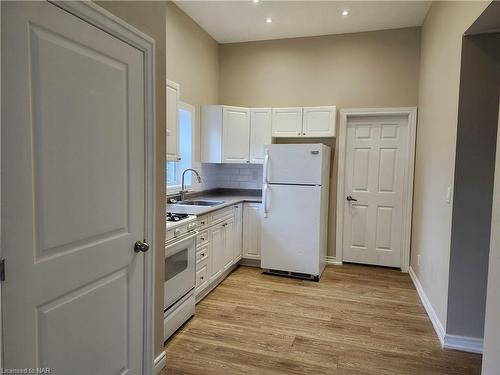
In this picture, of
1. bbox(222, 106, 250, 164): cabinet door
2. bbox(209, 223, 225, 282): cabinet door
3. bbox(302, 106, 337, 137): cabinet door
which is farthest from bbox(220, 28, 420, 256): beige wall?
bbox(209, 223, 225, 282): cabinet door

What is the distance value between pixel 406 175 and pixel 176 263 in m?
3.15

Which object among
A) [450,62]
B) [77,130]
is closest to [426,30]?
[450,62]

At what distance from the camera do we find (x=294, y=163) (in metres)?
3.88

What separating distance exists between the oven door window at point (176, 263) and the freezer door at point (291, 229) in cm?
151

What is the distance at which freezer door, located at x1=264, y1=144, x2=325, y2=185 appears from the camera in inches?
150

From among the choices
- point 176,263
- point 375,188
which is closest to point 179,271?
point 176,263

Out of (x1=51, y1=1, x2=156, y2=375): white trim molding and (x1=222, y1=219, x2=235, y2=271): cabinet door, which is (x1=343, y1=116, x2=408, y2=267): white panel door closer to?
(x1=222, y1=219, x2=235, y2=271): cabinet door

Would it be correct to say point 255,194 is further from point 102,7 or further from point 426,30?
point 102,7

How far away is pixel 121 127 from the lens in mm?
1657

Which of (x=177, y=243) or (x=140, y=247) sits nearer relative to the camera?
(x=140, y=247)

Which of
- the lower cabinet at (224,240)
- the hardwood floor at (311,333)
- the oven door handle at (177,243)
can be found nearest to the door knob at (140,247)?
the oven door handle at (177,243)

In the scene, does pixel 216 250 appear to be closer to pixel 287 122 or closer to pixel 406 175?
pixel 287 122

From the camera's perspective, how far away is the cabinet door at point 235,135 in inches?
173

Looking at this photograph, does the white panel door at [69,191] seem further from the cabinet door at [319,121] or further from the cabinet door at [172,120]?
the cabinet door at [319,121]
